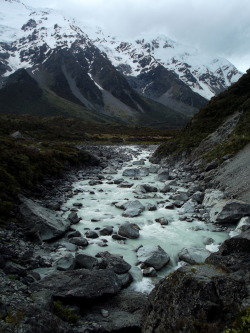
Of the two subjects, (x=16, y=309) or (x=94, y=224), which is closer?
(x=16, y=309)

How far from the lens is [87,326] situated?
10500 mm

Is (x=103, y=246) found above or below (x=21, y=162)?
above

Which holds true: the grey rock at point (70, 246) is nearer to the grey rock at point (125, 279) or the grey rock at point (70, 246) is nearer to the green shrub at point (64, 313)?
the grey rock at point (125, 279)

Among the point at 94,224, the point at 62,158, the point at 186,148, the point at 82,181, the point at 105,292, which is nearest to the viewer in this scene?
→ the point at 105,292

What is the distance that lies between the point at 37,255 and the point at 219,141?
35927mm

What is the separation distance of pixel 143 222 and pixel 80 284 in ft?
36.2

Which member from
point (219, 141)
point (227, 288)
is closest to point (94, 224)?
point (227, 288)

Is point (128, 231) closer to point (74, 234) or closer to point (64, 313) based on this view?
point (74, 234)

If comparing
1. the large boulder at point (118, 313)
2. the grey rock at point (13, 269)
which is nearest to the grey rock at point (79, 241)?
the grey rock at point (13, 269)

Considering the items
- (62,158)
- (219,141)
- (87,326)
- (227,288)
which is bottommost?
(62,158)

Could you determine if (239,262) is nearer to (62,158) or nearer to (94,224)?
(94,224)

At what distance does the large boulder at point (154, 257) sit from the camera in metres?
15.6

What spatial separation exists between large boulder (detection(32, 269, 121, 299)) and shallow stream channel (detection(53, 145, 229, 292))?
64.7 inches

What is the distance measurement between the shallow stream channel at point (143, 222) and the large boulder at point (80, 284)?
164 cm
